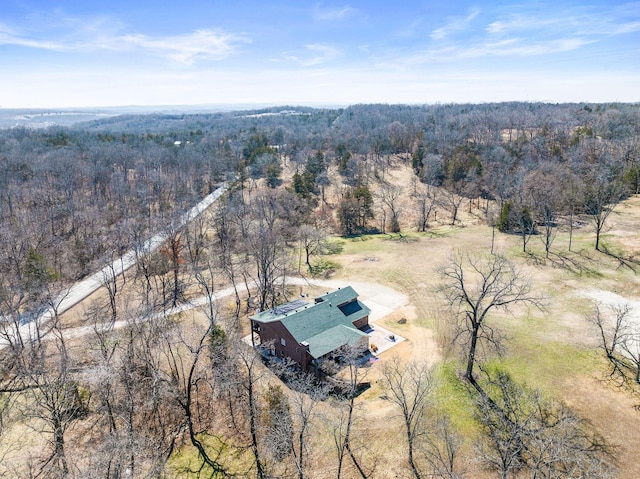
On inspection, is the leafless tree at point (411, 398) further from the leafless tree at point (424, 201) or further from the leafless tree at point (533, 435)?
the leafless tree at point (424, 201)

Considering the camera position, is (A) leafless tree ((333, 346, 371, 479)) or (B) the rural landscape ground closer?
(A) leafless tree ((333, 346, 371, 479))

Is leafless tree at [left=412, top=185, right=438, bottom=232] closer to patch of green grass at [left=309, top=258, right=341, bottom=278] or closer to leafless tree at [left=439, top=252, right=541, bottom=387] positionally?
leafless tree at [left=439, top=252, right=541, bottom=387]

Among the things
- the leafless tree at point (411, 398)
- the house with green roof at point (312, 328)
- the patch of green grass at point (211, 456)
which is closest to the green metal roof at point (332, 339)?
the house with green roof at point (312, 328)

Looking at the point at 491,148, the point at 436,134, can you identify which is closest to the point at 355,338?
the point at 491,148

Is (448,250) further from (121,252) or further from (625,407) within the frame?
(121,252)

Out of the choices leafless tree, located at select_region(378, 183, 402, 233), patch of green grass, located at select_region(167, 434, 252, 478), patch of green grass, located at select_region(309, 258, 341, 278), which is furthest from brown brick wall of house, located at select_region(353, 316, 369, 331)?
Result: leafless tree, located at select_region(378, 183, 402, 233)

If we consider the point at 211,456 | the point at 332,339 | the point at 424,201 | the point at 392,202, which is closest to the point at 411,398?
the point at 332,339
